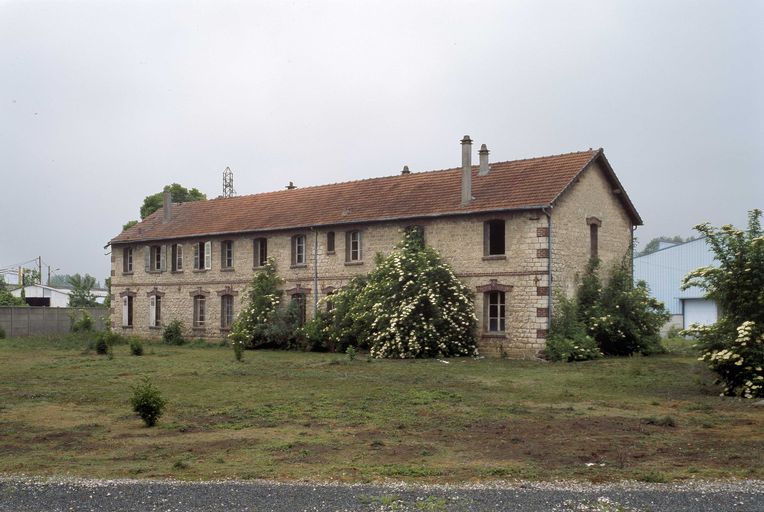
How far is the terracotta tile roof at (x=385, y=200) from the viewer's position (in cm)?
2748

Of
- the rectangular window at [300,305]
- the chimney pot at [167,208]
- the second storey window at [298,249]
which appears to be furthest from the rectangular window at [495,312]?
the chimney pot at [167,208]

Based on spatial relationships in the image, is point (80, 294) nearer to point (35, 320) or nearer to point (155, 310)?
point (35, 320)

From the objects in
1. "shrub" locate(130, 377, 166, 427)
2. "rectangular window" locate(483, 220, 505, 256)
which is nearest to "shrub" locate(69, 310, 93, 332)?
"rectangular window" locate(483, 220, 505, 256)

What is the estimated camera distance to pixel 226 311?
36.5 metres

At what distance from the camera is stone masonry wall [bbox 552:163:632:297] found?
1056 inches

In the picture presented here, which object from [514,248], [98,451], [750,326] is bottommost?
[98,451]

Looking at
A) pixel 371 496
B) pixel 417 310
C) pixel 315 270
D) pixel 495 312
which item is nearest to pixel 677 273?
pixel 495 312

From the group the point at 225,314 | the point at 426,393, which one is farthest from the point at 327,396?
the point at 225,314

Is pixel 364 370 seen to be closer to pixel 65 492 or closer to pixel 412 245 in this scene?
pixel 412 245

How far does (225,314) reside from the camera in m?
36.5

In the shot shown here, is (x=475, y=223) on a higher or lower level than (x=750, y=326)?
higher

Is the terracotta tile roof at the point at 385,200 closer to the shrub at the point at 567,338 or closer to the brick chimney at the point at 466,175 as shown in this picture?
the brick chimney at the point at 466,175

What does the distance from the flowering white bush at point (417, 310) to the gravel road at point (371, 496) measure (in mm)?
18042

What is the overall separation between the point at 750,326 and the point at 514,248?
1162 centimetres
